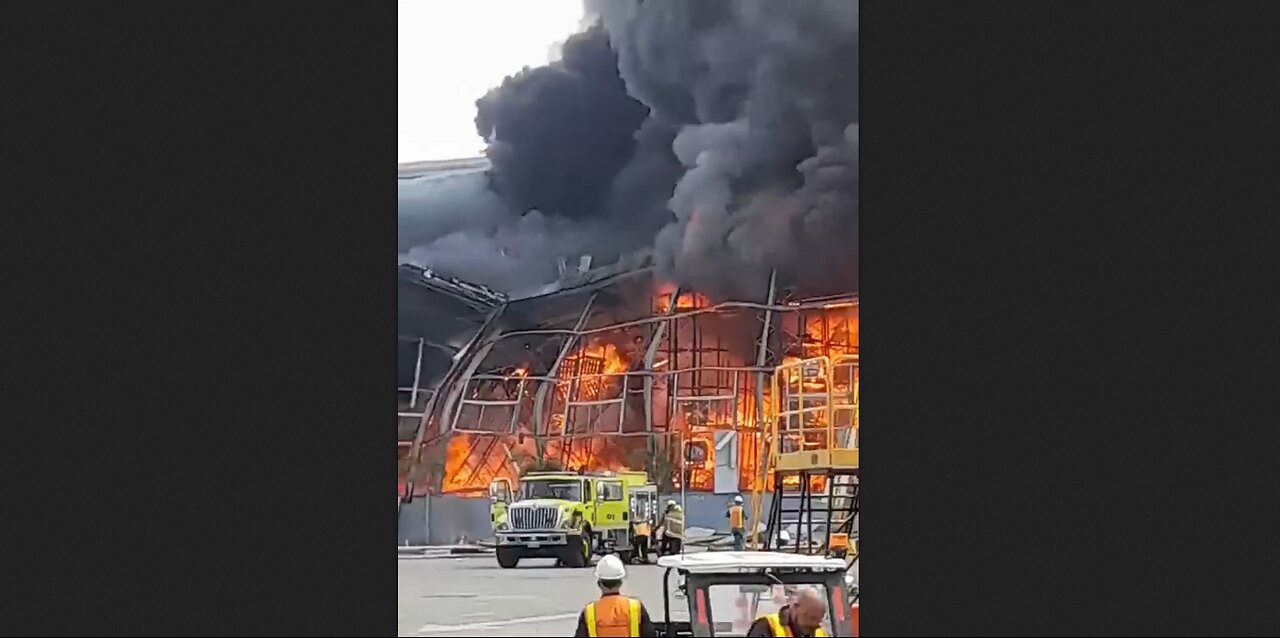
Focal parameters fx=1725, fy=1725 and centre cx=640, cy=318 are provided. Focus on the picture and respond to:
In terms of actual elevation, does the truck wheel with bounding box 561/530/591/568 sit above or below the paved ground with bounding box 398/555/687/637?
above

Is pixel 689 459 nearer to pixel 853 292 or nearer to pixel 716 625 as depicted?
pixel 853 292

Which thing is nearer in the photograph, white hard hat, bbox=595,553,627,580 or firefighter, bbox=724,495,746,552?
white hard hat, bbox=595,553,627,580

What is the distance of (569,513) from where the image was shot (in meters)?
20.2

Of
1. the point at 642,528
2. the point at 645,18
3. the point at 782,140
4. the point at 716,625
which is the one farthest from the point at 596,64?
the point at 716,625

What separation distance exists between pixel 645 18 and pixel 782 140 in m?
2.01

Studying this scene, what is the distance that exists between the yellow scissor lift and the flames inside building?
0.79 feet

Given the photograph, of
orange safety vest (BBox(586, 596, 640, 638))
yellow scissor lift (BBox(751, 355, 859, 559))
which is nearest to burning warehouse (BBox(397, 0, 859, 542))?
yellow scissor lift (BBox(751, 355, 859, 559))

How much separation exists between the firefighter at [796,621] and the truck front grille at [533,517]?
6.28m

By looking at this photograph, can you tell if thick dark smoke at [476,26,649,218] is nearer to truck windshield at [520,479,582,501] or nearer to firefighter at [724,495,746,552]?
truck windshield at [520,479,582,501]

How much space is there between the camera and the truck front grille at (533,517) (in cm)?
1994

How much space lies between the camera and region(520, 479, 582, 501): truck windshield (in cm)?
1952

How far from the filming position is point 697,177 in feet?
60.6

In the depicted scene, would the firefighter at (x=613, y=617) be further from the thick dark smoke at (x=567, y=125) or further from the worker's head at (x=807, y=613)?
the thick dark smoke at (x=567, y=125)

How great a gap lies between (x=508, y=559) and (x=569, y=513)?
0.95 meters
